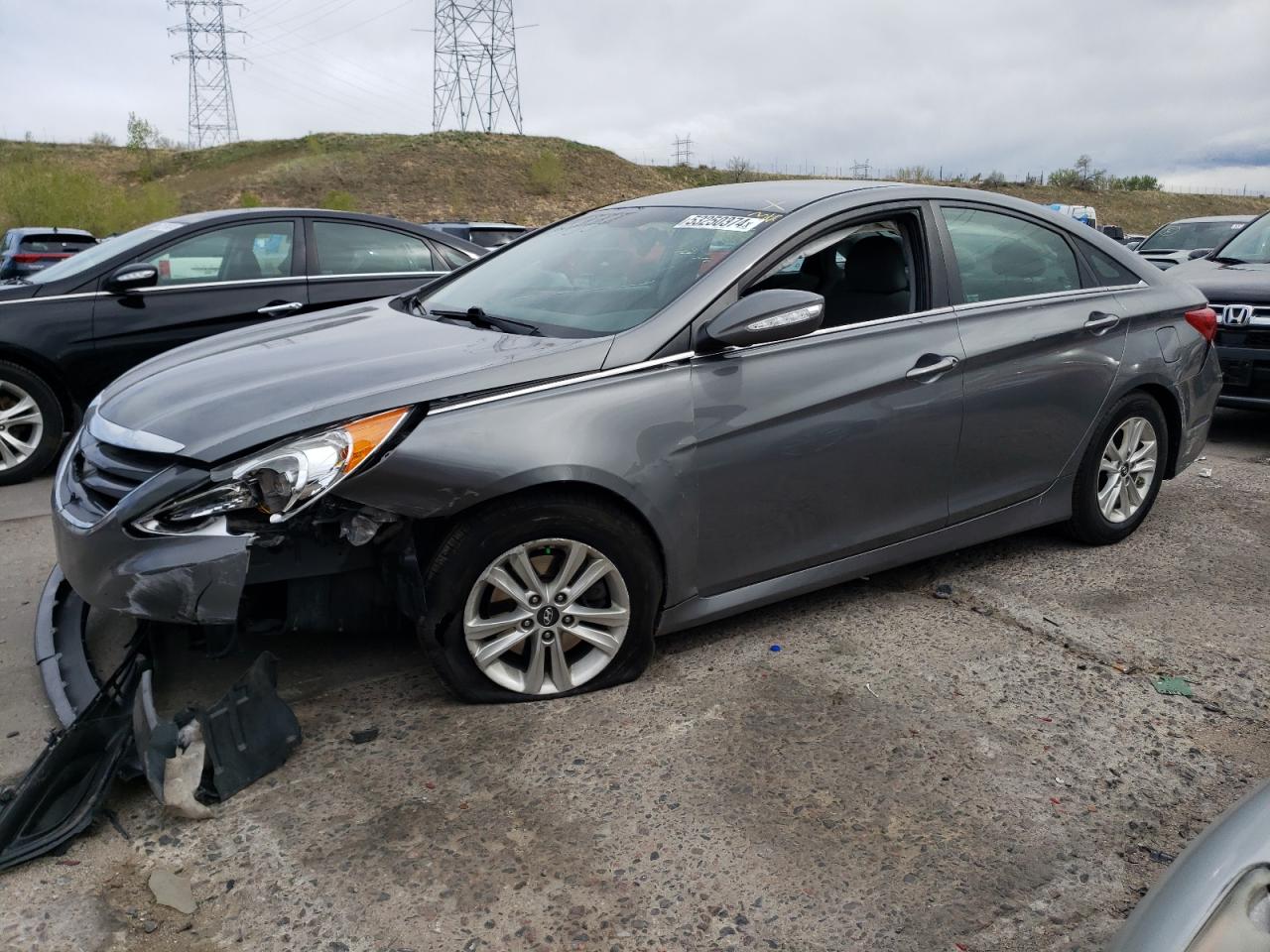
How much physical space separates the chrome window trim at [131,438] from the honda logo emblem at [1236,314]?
6643 mm

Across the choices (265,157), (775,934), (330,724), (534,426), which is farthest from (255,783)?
(265,157)

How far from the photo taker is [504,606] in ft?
10.5

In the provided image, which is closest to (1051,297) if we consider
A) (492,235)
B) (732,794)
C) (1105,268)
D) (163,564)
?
(1105,268)

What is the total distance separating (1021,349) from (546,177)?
171ft

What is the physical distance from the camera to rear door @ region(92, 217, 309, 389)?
20.3 ft

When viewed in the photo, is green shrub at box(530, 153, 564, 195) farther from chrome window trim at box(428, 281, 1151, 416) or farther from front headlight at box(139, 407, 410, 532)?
front headlight at box(139, 407, 410, 532)

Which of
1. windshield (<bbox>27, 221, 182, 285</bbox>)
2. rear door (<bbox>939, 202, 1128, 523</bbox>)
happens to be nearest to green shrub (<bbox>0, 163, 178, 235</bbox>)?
windshield (<bbox>27, 221, 182, 285</bbox>)

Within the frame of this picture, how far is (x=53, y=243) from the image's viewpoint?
14.0 meters

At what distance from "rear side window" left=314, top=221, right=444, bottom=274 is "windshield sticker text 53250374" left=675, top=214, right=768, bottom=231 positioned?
141 inches

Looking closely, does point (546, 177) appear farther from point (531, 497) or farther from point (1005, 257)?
point (531, 497)

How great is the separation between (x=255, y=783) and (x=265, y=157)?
58919mm

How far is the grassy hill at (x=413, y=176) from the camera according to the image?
160ft

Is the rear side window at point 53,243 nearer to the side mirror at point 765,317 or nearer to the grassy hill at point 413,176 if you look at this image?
the side mirror at point 765,317

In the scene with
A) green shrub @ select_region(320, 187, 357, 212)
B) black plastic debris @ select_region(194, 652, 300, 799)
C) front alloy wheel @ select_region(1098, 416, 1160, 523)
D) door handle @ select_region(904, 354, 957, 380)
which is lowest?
black plastic debris @ select_region(194, 652, 300, 799)
